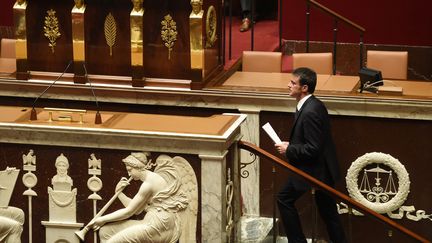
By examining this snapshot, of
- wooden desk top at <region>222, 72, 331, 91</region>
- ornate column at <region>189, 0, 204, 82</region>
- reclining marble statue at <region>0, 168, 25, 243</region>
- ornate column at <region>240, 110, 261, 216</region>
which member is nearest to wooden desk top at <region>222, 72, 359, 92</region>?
wooden desk top at <region>222, 72, 331, 91</region>

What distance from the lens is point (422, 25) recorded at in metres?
12.9

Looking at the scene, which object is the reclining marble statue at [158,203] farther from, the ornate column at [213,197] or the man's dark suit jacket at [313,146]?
the man's dark suit jacket at [313,146]

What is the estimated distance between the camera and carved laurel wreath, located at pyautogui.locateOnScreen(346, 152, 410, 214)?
9.40m

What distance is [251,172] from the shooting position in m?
9.75

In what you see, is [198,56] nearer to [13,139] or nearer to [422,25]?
[13,139]

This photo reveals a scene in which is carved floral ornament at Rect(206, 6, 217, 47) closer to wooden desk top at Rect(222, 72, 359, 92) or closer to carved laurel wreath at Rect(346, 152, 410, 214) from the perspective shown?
wooden desk top at Rect(222, 72, 359, 92)

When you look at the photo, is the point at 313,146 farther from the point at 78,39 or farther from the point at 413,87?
the point at 78,39

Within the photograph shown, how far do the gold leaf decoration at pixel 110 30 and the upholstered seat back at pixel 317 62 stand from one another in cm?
186

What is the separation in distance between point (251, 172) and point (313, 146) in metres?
1.38

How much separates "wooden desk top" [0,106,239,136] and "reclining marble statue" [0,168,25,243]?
0.37m

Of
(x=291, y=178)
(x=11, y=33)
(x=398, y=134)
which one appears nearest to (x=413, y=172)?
(x=398, y=134)

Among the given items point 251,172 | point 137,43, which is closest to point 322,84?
point 251,172

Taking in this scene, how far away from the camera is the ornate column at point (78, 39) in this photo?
32.8ft

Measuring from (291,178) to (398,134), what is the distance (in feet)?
4.11
